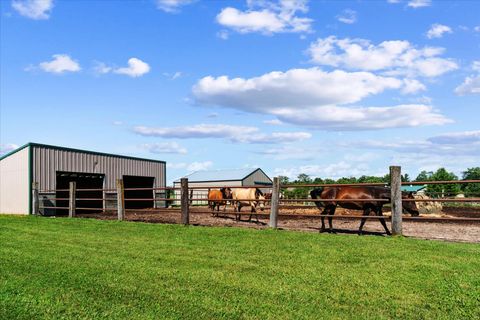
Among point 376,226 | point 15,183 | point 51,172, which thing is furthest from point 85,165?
point 376,226

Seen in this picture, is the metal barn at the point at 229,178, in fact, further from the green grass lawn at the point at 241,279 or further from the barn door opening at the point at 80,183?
the green grass lawn at the point at 241,279

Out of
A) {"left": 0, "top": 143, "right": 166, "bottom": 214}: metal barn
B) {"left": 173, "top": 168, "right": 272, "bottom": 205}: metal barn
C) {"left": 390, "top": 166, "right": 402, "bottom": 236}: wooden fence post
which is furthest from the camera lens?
{"left": 173, "top": 168, "right": 272, "bottom": 205}: metal barn

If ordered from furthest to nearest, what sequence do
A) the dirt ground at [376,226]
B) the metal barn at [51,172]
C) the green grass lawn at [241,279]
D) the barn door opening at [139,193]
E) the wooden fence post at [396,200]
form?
the barn door opening at [139,193] → the metal barn at [51,172] → the dirt ground at [376,226] → the wooden fence post at [396,200] → the green grass lawn at [241,279]

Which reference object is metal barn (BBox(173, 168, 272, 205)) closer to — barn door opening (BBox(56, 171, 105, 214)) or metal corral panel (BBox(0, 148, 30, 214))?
barn door opening (BBox(56, 171, 105, 214))

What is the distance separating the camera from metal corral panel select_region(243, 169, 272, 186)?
45697 mm

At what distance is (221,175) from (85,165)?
27.8 metres

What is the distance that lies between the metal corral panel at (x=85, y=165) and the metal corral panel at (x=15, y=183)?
576mm

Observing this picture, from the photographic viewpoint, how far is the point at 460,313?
12.5ft

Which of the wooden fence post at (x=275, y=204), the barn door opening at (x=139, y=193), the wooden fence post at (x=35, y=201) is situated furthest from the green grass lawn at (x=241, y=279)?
the barn door opening at (x=139, y=193)

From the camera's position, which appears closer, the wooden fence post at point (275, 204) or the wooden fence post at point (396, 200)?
the wooden fence post at point (396, 200)

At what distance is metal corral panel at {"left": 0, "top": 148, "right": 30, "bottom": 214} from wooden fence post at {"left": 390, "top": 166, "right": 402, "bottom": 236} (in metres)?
16.1

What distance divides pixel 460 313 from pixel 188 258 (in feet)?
12.1

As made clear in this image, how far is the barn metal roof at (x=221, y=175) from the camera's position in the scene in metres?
46.4

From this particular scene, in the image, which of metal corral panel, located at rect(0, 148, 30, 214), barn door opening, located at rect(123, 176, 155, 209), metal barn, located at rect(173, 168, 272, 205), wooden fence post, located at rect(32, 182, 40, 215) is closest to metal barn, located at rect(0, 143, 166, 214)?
metal corral panel, located at rect(0, 148, 30, 214)
